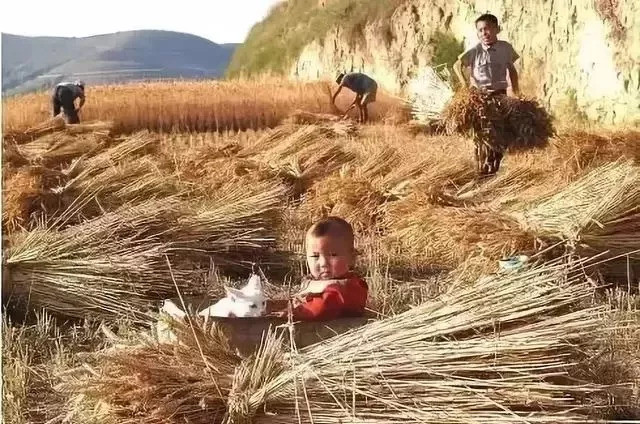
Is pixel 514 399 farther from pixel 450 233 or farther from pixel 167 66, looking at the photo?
pixel 167 66

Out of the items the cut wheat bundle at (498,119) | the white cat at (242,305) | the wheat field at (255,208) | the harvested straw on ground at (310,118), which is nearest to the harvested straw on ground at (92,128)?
the wheat field at (255,208)

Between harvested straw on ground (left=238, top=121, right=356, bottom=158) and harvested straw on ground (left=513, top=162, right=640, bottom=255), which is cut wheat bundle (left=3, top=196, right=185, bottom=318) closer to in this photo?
harvested straw on ground (left=238, top=121, right=356, bottom=158)

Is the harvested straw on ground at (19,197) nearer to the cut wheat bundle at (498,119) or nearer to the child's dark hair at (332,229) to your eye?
the child's dark hair at (332,229)

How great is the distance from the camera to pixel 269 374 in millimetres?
1948

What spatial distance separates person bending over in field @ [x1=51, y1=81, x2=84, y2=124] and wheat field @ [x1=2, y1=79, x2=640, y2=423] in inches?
1.0

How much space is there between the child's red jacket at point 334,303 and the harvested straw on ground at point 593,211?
563 mm

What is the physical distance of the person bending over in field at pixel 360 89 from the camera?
2506mm

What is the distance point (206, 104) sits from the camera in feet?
8.21

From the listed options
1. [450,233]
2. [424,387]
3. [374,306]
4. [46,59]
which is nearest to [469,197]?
[450,233]

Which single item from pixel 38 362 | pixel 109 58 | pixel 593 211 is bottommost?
pixel 38 362

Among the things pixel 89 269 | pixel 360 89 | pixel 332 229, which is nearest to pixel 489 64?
pixel 360 89

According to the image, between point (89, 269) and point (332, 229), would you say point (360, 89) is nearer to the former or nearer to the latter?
point (332, 229)

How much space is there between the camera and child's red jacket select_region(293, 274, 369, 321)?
2.24 metres

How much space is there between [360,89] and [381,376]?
835 mm
